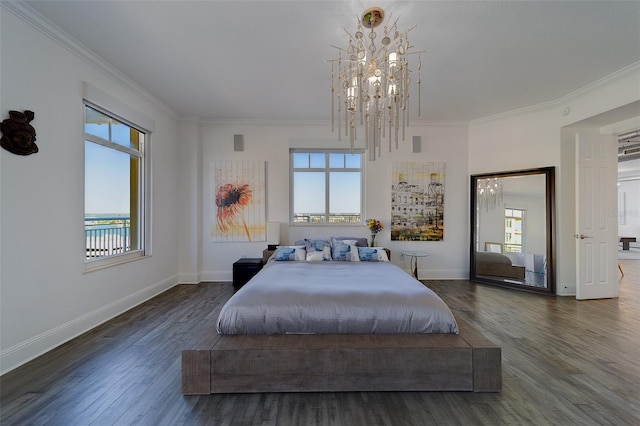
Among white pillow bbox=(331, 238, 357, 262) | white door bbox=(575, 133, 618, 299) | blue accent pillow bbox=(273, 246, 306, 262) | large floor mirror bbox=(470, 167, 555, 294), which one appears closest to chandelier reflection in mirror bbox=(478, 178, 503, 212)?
large floor mirror bbox=(470, 167, 555, 294)

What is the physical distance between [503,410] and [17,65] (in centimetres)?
454

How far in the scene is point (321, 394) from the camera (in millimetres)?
1734

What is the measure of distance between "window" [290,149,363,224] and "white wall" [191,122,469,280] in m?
0.18

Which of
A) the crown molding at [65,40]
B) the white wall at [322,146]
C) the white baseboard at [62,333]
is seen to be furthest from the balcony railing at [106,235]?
the crown molding at [65,40]

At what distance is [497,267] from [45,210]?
6174 mm

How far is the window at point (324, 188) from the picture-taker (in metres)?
4.85

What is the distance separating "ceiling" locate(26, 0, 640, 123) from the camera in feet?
6.90

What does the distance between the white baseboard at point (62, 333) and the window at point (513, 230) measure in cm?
593

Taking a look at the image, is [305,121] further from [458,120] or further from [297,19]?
[458,120]

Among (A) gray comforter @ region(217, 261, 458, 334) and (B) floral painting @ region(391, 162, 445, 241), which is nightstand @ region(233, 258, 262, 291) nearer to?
(A) gray comforter @ region(217, 261, 458, 334)

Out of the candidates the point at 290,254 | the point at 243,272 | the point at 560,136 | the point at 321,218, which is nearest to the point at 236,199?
the point at 243,272

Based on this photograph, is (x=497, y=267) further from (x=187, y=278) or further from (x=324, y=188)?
(x=187, y=278)

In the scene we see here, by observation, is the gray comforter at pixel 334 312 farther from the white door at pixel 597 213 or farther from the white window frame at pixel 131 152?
the white door at pixel 597 213

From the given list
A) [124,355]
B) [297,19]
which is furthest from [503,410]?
[297,19]
